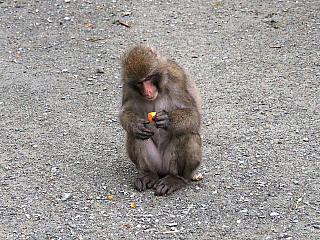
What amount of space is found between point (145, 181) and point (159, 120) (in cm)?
67

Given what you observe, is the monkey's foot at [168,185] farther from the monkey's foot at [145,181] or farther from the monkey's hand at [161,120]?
the monkey's hand at [161,120]

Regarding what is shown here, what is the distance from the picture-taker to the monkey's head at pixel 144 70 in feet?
16.8

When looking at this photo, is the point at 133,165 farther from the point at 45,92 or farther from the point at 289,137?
the point at 45,92

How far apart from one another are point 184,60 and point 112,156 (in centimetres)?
274

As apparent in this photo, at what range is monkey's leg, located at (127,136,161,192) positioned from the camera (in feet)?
18.3

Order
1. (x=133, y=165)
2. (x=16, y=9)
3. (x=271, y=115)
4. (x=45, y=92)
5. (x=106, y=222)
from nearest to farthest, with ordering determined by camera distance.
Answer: (x=106, y=222)
(x=133, y=165)
(x=271, y=115)
(x=45, y=92)
(x=16, y=9)

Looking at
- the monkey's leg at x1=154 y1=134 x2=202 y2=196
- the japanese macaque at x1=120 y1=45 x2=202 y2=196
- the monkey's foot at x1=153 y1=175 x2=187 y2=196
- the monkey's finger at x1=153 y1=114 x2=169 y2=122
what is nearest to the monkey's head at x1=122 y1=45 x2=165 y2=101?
the japanese macaque at x1=120 y1=45 x2=202 y2=196

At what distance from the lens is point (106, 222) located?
4977 millimetres

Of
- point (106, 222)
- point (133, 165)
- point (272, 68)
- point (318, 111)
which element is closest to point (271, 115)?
point (318, 111)

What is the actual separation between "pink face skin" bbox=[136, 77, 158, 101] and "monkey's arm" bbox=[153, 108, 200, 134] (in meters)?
0.19

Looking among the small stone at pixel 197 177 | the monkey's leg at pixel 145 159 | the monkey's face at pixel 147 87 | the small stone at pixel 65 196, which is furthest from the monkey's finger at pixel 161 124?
the small stone at pixel 65 196

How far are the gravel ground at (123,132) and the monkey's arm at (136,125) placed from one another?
0.56 meters

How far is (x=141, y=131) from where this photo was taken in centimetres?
536

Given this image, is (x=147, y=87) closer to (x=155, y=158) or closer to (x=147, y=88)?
(x=147, y=88)
